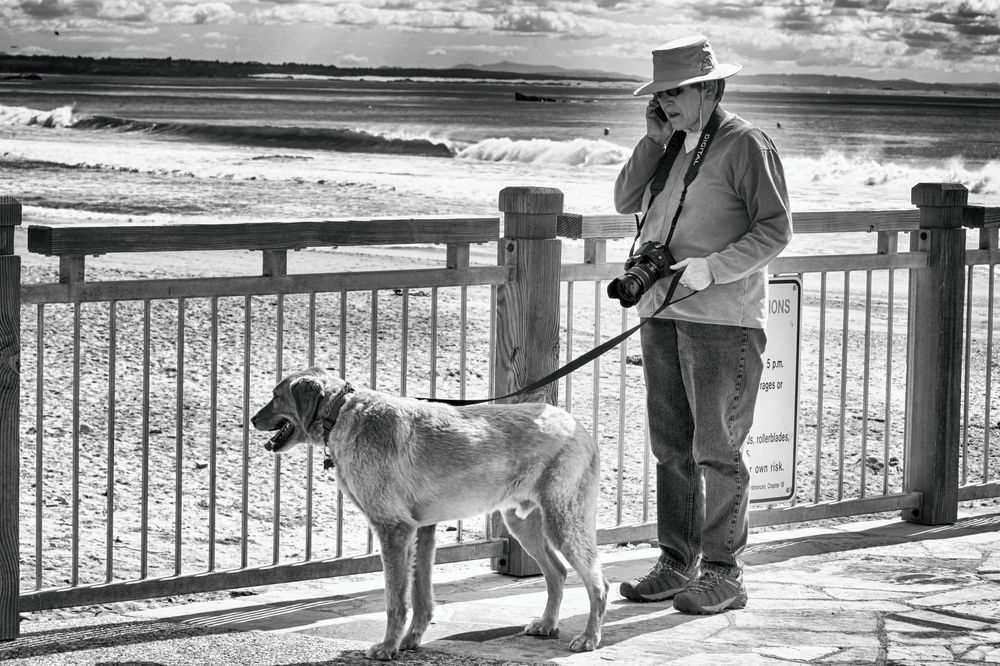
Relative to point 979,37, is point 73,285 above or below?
below

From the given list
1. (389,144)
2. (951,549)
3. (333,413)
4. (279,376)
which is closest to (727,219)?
(333,413)

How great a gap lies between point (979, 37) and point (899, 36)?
12.7 feet

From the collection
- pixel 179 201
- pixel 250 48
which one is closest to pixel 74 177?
pixel 179 201

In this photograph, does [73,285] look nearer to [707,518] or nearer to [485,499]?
[485,499]

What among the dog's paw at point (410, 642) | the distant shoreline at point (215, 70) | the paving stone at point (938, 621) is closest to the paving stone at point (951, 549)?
the paving stone at point (938, 621)

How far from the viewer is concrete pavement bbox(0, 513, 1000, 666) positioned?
4.56 metres

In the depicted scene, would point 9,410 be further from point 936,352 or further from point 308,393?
point 936,352

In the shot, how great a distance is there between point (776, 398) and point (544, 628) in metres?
1.82

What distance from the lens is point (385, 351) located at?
12.5 metres

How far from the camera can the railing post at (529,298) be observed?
550 centimetres

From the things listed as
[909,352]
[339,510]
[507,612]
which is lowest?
[507,612]

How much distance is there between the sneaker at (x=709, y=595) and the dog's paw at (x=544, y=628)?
22.9 inches

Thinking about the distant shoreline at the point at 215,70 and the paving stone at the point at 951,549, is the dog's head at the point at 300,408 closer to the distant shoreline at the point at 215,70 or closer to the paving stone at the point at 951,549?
the paving stone at the point at 951,549

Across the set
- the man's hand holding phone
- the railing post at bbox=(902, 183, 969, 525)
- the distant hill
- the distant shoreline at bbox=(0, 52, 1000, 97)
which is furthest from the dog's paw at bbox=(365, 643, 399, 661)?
the distant hill
